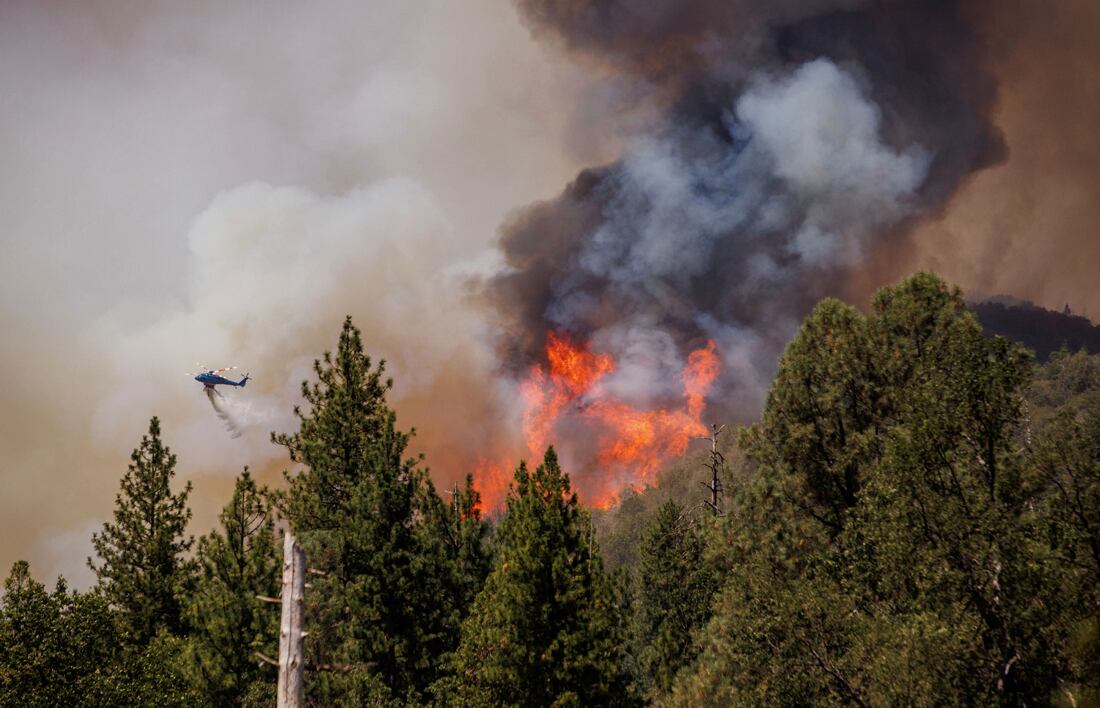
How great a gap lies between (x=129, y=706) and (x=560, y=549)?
1289 centimetres

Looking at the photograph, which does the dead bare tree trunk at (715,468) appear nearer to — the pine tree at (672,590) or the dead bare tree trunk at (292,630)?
the pine tree at (672,590)

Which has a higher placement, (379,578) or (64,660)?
(379,578)

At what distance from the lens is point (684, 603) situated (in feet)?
134

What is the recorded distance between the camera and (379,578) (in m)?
27.3

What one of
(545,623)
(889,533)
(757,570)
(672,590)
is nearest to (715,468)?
(672,590)

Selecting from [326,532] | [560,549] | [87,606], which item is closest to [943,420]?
[560,549]

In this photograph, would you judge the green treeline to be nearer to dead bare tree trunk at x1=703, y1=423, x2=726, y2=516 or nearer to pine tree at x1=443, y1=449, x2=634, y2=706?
pine tree at x1=443, y1=449, x2=634, y2=706

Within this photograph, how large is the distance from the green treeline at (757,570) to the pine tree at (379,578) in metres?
0.11

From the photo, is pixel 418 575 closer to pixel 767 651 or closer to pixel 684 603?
pixel 767 651

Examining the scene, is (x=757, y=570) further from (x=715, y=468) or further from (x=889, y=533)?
(x=715, y=468)

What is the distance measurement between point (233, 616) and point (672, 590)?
24784 mm

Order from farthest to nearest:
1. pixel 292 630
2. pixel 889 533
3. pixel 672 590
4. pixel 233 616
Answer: pixel 672 590, pixel 233 616, pixel 889 533, pixel 292 630

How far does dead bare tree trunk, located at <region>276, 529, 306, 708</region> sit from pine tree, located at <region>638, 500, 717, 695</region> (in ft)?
87.4

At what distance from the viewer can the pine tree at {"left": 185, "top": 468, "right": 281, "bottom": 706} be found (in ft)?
82.1
